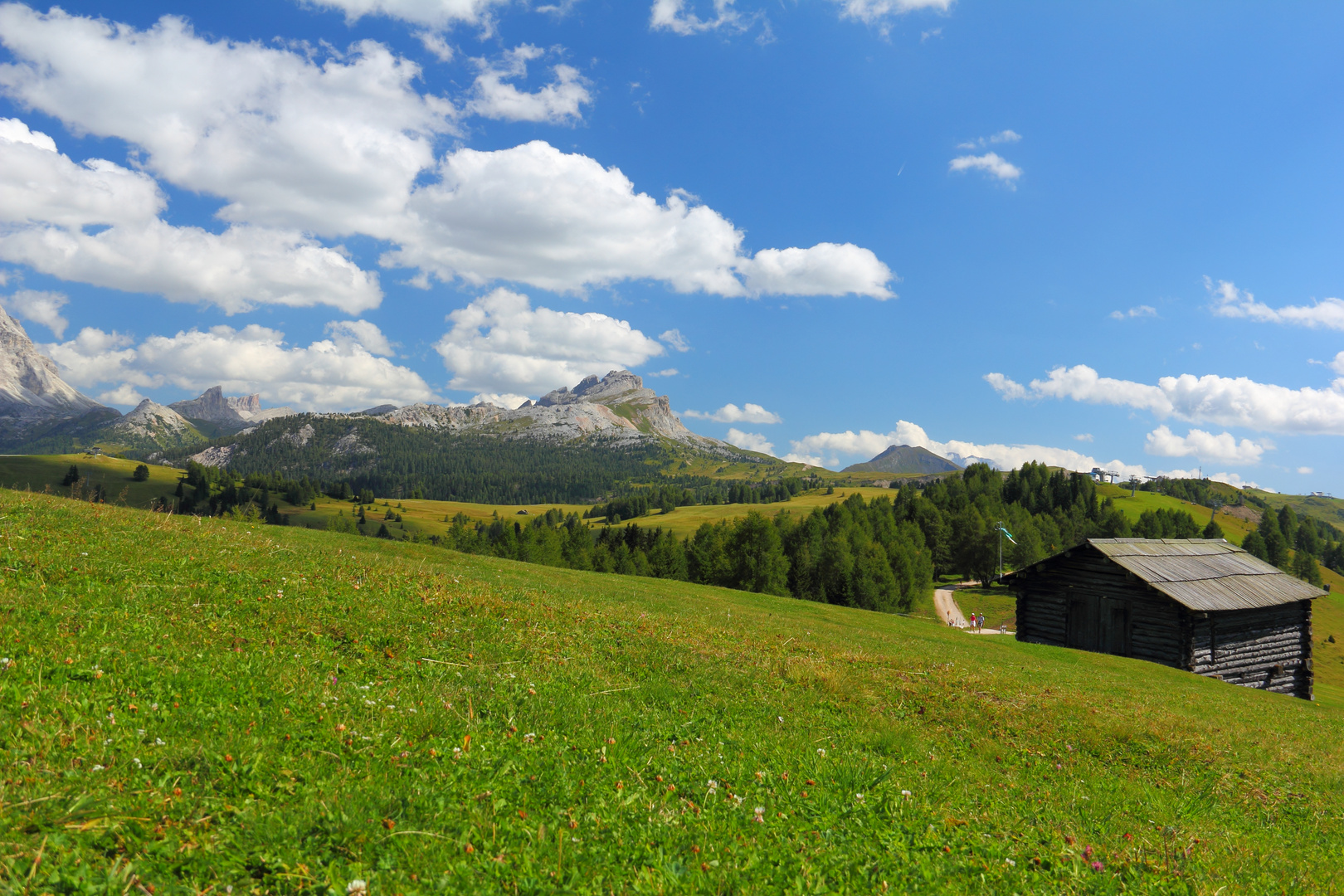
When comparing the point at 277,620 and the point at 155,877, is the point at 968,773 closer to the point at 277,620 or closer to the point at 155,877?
the point at 155,877

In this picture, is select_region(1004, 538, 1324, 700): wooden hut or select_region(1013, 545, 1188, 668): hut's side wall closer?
select_region(1004, 538, 1324, 700): wooden hut

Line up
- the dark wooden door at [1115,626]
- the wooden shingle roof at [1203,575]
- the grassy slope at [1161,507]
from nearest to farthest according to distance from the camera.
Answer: the wooden shingle roof at [1203,575] → the dark wooden door at [1115,626] → the grassy slope at [1161,507]

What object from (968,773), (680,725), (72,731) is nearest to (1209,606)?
(968,773)

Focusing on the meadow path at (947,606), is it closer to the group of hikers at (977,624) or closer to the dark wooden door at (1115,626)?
the group of hikers at (977,624)

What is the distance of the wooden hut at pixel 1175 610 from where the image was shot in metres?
36.9

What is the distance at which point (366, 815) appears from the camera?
18.9 ft

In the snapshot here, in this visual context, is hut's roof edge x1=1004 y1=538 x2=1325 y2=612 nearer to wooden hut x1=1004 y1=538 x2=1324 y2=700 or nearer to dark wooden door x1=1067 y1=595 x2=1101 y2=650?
wooden hut x1=1004 y1=538 x2=1324 y2=700

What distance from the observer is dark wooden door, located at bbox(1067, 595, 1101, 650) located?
133ft

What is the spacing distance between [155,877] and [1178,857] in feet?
33.0

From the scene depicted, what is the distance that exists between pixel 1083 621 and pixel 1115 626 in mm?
1772

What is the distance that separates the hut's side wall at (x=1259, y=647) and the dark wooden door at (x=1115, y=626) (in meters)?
3.33

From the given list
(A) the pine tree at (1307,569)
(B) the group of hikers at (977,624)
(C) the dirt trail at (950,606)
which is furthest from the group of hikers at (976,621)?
(A) the pine tree at (1307,569)

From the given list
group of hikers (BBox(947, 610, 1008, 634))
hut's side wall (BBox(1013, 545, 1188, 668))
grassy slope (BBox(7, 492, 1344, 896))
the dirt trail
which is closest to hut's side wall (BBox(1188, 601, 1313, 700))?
hut's side wall (BBox(1013, 545, 1188, 668))

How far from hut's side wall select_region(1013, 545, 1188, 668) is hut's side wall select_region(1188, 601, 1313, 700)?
1.31 m
